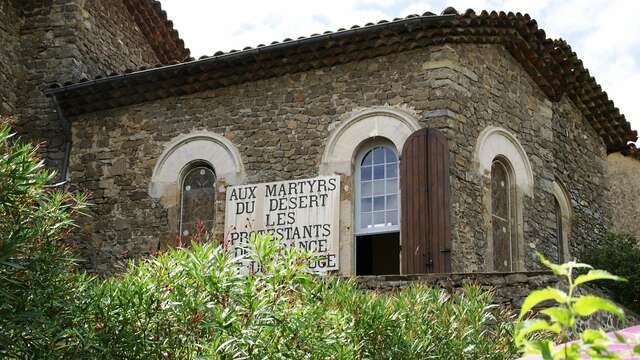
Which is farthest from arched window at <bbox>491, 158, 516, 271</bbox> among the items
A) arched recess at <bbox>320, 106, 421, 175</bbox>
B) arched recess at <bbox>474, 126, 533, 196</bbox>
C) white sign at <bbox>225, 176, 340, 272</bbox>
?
white sign at <bbox>225, 176, 340, 272</bbox>

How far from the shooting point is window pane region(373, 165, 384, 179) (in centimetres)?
1274

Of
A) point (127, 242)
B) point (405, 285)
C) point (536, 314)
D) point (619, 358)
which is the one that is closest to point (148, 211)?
point (127, 242)

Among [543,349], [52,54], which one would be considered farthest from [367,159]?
[543,349]

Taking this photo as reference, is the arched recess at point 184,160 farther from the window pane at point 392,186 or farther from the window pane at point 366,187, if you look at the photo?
the window pane at point 392,186

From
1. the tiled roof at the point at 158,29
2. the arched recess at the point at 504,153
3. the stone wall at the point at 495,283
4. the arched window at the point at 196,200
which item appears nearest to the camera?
the stone wall at the point at 495,283

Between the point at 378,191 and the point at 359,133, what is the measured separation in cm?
81

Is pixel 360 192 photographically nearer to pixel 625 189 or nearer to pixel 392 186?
pixel 392 186

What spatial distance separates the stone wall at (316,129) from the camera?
1247 centimetres

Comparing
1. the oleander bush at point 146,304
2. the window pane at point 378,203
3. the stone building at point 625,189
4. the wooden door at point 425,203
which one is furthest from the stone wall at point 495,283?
the stone building at point 625,189

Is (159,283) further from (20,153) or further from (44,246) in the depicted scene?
(20,153)

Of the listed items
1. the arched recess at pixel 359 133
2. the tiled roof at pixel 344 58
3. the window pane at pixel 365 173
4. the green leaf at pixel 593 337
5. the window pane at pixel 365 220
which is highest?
the tiled roof at pixel 344 58

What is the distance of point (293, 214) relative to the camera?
12.7 metres

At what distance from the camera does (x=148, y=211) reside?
13.7 metres

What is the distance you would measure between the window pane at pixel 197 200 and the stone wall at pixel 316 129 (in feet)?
0.65
